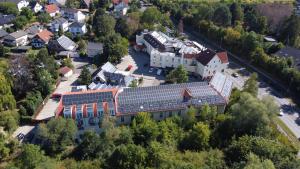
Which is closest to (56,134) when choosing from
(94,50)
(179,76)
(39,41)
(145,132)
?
(145,132)

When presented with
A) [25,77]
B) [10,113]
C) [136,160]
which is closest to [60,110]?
[10,113]

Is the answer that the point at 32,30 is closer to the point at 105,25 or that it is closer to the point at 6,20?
the point at 6,20

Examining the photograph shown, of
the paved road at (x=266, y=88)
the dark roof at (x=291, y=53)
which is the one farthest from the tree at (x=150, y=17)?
the dark roof at (x=291, y=53)

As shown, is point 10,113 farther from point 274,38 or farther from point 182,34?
point 274,38

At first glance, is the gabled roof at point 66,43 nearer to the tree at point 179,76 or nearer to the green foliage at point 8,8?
the green foliage at point 8,8

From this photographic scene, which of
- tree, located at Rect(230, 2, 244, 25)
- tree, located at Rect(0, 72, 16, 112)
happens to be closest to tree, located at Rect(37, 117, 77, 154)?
tree, located at Rect(0, 72, 16, 112)

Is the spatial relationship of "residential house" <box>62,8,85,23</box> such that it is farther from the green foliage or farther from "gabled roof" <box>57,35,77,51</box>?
"gabled roof" <box>57,35,77,51</box>
